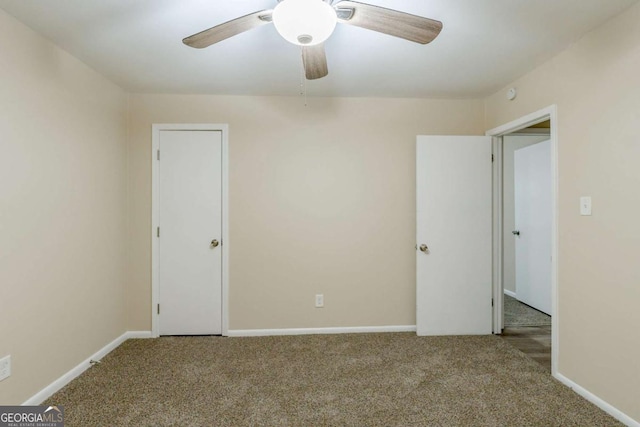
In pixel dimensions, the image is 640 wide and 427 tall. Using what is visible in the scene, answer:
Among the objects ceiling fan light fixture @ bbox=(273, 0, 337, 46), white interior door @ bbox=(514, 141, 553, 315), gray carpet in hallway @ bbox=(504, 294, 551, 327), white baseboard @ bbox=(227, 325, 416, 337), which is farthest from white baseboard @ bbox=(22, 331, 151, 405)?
white interior door @ bbox=(514, 141, 553, 315)

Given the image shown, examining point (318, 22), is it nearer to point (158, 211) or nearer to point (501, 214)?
point (158, 211)

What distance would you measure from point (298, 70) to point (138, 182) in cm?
188

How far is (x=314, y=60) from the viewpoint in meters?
1.71

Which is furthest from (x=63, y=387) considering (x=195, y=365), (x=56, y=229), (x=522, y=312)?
(x=522, y=312)

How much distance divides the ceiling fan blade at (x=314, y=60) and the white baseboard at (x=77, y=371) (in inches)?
104

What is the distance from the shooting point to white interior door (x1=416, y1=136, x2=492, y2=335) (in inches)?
120

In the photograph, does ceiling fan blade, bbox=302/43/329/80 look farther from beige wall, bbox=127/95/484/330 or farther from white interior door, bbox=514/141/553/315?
white interior door, bbox=514/141/553/315

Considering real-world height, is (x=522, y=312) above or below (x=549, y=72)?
below

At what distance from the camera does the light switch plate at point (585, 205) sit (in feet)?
6.70

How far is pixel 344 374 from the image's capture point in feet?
7.65

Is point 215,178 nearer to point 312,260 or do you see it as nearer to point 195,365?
point 312,260

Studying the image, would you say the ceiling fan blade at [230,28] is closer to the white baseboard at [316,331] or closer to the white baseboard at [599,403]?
the white baseboard at [316,331]

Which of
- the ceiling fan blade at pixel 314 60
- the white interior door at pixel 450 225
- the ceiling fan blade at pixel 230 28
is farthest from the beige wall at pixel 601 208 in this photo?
the ceiling fan blade at pixel 230 28

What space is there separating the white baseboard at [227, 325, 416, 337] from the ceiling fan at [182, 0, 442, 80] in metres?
2.50
